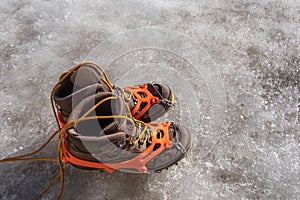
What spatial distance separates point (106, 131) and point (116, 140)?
0.16 ft

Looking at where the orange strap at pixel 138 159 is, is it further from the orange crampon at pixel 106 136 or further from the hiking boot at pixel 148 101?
the hiking boot at pixel 148 101

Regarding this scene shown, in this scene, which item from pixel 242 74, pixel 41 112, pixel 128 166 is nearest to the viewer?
pixel 128 166

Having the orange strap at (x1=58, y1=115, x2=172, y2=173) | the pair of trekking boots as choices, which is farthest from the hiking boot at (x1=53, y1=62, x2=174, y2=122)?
the orange strap at (x1=58, y1=115, x2=172, y2=173)

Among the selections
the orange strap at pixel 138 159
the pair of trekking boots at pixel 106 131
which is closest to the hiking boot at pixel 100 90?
the pair of trekking boots at pixel 106 131

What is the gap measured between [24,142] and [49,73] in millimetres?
444

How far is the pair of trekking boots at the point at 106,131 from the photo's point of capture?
121cm

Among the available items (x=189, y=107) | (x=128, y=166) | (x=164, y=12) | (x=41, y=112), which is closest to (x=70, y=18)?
(x=164, y=12)

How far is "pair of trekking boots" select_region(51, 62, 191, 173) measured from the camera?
121 centimetres

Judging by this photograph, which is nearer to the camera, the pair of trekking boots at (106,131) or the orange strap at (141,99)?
the pair of trekking boots at (106,131)

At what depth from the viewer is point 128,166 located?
4.59 feet

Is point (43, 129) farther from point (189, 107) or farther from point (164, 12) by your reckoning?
point (164, 12)

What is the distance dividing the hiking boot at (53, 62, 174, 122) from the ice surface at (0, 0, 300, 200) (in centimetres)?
13

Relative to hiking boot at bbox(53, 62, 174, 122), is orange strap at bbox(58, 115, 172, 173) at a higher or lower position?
lower

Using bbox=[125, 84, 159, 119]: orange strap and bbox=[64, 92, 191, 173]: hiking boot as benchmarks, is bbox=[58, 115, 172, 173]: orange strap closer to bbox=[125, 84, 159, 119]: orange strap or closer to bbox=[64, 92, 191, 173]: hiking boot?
bbox=[64, 92, 191, 173]: hiking boot
